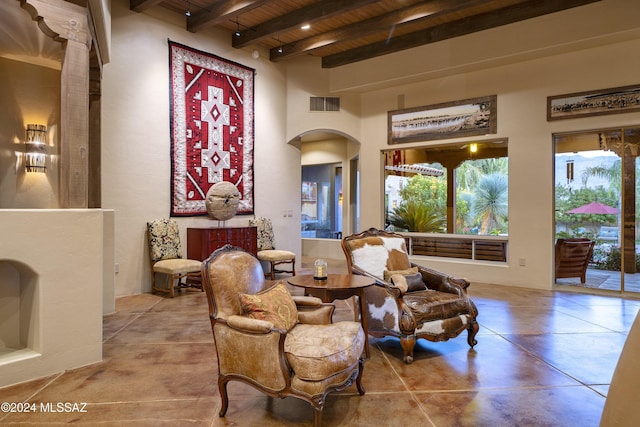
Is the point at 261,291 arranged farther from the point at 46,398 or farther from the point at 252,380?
the point at 46,398

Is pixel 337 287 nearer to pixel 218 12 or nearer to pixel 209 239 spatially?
pixel 209 239

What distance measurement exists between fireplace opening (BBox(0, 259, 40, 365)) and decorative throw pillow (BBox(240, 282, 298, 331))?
5.60 feet

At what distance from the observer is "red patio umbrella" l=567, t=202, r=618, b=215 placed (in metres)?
5.93

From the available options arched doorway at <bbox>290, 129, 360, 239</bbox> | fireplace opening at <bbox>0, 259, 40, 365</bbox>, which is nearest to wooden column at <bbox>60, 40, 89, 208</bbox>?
fireplace opening at <bbox>0, 259, 40, 365</bbox>

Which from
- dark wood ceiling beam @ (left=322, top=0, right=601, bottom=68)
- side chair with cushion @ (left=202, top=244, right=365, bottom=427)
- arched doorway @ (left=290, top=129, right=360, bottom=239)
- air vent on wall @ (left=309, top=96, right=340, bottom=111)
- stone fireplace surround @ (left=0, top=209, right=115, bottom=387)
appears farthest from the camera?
arched doorway @ (left=290, top=129, right=360, bottom=239)

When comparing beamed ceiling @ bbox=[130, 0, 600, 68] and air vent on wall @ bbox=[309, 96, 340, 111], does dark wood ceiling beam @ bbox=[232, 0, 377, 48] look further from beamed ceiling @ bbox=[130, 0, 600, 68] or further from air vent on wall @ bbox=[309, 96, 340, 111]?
air vent on wall @ bbox=[309, 96, 340, 111]

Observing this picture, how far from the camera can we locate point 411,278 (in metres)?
3.76

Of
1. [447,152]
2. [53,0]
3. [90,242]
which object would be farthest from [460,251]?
[53,0]

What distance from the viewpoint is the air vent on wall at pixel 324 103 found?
788 centimetres

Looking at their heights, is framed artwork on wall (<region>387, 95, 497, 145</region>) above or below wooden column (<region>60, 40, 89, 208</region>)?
above

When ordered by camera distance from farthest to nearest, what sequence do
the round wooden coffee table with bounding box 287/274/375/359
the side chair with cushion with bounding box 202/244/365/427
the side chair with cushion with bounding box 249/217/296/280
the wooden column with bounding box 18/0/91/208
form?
the side chair with cushion with bounding box 249/217/296/280
the wooden column with bounding box 18/0/91/208
the round wooden coffee table with bounding box 287/274/375/359
the side chair with cushion with bounding box 202/244/365/427

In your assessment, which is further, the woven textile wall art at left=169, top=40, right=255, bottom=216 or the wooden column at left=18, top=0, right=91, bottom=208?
the woven textile wall art at left=169, top=40, right=255, bottom=216

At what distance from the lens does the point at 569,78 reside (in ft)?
19.8

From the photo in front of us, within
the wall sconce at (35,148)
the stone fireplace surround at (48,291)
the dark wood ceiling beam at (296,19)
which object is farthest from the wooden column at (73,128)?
the dark wood ceiling beam at (296,19)
